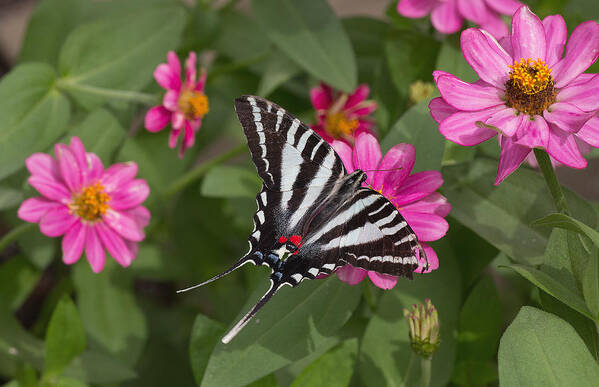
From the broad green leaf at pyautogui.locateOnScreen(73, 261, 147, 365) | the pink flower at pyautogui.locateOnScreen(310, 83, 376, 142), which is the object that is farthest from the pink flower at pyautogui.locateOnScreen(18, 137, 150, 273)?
the pink flower at pyautogui.locateOnScreen(310, 83, 376, 142)

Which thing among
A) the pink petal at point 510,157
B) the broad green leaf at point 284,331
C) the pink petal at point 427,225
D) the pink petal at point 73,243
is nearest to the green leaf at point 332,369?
the broad green leaf at point 284,331

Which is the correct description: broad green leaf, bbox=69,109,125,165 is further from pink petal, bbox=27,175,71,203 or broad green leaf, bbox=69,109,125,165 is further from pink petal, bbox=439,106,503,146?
pink petal, bbox=439,106,503,146

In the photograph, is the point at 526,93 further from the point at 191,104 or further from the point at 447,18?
the point at 191,104

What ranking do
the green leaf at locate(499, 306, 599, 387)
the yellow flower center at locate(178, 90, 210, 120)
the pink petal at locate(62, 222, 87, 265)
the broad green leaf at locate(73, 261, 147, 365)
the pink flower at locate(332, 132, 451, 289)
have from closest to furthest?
1. the green leaf at locate(499, 306, 599, 387)
2. the pink flower at locate(332, 132, 451, 289)
3. the pink petal at locate(62, 222, 87, 265)
4. the yellow flower center at locate(178, 90, 210, 120)
5. the broad green leaf at locate(73, 261, 147, 365)

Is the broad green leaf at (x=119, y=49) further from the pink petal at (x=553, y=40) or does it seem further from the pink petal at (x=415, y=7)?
the pink petal at (x=553, y=40)

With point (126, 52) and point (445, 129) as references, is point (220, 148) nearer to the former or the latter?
point (126, 52)

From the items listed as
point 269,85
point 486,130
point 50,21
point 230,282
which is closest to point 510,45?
point 486,130
